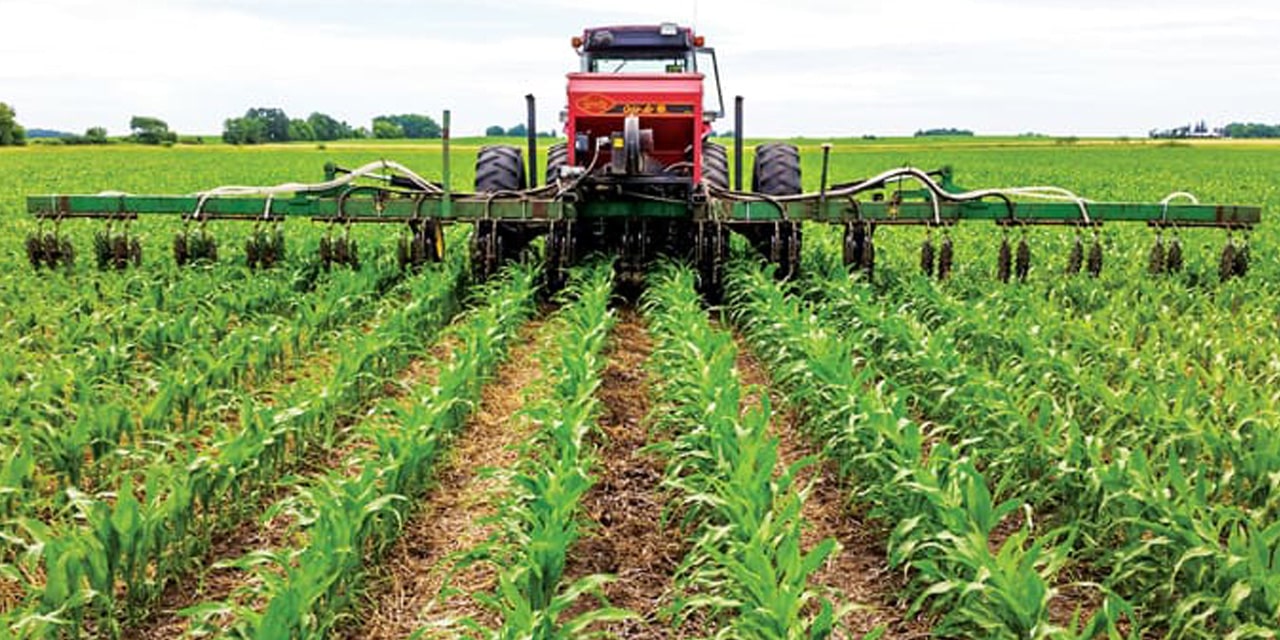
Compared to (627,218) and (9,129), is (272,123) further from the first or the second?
(627,218)

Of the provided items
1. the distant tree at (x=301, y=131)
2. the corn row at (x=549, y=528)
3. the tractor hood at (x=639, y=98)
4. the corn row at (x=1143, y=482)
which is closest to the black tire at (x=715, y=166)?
the tractor hood at (x=639, y=98)

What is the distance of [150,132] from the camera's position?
74250mm

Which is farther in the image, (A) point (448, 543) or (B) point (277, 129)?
(B) point (277, 129)

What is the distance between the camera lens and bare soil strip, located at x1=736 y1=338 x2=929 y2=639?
12.8 feet

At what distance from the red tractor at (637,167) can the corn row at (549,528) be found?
3354 mm

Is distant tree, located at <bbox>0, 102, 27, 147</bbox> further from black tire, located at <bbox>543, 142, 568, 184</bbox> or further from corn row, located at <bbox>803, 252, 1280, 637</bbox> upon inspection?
corn row, located at <bbox>803, 252, 1280, 637</bbox>

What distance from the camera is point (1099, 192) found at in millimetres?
27109

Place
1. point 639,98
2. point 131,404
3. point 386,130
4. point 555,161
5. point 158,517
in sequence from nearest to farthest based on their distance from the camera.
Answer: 1. point 158,517
2. point 131,404
3. point 639,98
4. point 555,161
5. point 386,130

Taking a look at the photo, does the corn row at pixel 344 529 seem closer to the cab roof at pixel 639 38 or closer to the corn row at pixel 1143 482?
the corn row at pixel 1143 482

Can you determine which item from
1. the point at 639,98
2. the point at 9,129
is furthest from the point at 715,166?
the point at 9,129

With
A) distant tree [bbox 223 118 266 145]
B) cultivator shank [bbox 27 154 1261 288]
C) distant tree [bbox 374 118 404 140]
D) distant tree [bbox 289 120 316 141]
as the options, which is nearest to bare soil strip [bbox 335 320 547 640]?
cultivator shank [bbox 27 154 1261 288]

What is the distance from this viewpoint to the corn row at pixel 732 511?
326 cm

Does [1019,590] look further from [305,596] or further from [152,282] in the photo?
[152,282]

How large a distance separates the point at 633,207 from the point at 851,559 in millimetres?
5244
